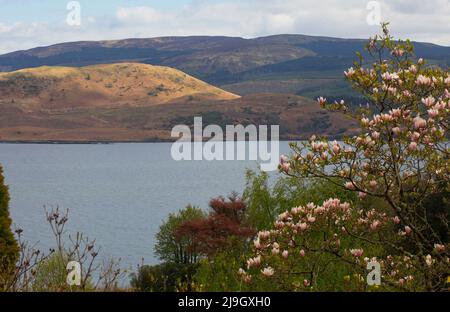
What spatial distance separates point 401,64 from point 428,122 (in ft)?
5.74

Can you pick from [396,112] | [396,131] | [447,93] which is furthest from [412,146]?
[447,93]

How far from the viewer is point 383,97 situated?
11.2 metres

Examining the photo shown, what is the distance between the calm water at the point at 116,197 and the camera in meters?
91.2

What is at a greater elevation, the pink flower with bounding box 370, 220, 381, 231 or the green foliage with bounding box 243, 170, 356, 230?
the pink flower with bounding box 370, 220, 381, 231

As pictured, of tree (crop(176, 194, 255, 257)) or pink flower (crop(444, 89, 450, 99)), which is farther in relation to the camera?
tree (crop(176, 194, 255, 257))

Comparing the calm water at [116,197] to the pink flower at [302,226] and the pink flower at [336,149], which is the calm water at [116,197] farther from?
the pink flower at [336,149]

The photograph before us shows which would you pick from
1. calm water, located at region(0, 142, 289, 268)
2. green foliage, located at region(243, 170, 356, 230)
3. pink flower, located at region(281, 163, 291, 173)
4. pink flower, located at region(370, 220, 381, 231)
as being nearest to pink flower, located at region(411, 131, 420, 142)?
pink flower, located at region(281, 163, 291, 173)

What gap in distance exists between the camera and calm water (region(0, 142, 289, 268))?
9119cm

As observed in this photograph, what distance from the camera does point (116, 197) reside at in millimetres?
134625

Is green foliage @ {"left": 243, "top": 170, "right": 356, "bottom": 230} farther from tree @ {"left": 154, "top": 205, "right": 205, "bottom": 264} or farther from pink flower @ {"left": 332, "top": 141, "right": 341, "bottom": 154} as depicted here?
pink flower @ {"left": 332, "top": 141, "right": 341, "bottom": 154}

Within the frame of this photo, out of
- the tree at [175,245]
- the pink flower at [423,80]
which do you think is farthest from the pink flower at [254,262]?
the tree at [175,245]

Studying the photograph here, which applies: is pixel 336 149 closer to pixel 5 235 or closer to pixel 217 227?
pixel 5 235
